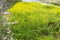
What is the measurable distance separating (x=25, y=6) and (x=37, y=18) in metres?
1.20

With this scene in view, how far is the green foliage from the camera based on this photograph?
3.98 m

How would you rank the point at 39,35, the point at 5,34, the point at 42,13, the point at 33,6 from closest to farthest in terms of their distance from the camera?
1. the point at 5,34
2. the point at 39,35
3. the point at 42,13
4. the point at 33,6

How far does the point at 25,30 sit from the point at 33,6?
189 cm

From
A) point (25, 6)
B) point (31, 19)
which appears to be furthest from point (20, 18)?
point (25, 6)

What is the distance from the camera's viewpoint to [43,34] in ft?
13.6

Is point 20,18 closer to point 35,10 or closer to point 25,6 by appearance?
point 35,10

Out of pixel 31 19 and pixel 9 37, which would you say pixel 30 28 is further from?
pixel 9 37

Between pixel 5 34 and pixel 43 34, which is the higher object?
pixel 5 34

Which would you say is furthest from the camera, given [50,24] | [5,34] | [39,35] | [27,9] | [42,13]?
[27,9]

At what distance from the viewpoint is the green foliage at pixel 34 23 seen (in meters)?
3.98

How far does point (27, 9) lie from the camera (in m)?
5.49

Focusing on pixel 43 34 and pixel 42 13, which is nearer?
pixel 43 34

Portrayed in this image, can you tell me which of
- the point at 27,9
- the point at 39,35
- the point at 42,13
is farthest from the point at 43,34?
the point at 27,9

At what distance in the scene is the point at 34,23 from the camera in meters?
4.45
